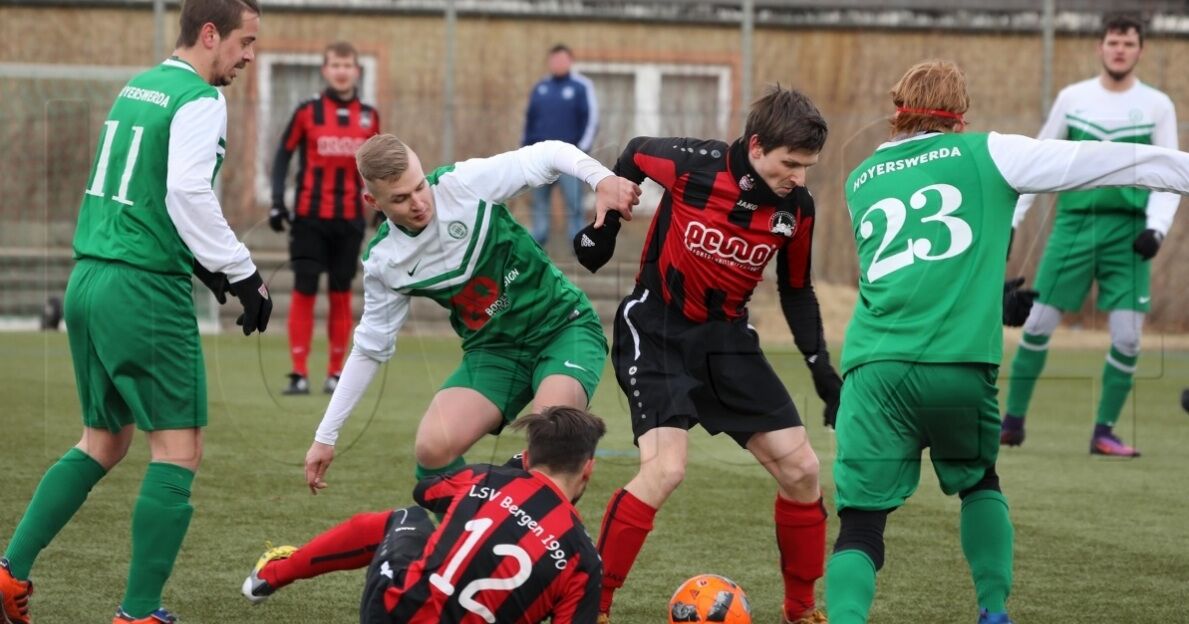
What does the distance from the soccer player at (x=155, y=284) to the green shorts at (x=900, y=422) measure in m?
1.68

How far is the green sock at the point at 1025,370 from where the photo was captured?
314 inches

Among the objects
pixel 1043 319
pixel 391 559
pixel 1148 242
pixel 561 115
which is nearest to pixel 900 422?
pixel 391 559

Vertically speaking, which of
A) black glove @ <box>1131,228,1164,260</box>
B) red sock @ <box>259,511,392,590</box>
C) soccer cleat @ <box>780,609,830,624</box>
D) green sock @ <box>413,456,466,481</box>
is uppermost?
black glove @ <box>1131,228,1164,260</box>

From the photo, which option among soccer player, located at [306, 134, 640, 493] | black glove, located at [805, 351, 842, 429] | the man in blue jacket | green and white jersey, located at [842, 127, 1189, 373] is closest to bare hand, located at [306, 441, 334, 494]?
soccer player, located at [306, 134, 640, 493]

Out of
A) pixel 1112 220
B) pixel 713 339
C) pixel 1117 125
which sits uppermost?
pixel 1117 125

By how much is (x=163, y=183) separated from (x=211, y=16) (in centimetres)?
51

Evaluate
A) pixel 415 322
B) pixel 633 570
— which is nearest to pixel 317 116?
pixel 415 322

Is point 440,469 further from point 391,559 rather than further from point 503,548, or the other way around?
point 503,548

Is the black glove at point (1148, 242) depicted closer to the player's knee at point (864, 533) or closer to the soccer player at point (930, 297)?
the soccer player at point (930, 297)

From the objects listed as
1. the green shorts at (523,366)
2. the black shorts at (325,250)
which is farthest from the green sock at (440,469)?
the black shorts at (325,250)

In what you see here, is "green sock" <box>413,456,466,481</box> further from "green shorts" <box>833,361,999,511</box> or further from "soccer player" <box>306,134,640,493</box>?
"green shorts" <box>833,361,999,511</box>

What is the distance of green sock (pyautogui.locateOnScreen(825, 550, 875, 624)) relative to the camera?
3955 mm

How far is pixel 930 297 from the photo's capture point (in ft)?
13.3

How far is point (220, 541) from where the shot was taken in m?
5.64
